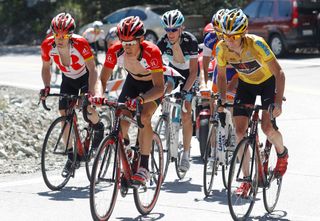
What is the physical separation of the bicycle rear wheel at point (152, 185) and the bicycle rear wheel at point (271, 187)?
106 cm

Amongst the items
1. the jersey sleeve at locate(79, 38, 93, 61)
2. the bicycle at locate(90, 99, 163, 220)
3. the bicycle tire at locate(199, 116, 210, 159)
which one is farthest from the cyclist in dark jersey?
the bicycle at locate(90, 99, 163, 220)

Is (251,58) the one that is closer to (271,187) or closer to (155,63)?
(155,63)

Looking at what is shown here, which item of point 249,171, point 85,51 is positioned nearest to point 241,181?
point 249,171

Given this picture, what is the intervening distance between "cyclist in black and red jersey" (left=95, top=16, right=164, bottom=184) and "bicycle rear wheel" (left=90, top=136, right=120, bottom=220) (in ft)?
0.97

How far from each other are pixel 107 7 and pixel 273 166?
27440mm

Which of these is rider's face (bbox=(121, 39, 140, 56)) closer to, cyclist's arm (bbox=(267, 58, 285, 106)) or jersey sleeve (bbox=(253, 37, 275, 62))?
jersey sleeve (bbox=(253, 37, 275, 62))

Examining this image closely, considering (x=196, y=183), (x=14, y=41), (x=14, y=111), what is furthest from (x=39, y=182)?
(x=14, y=41)

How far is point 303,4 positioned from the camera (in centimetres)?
2544

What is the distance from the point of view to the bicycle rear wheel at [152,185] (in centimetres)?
836

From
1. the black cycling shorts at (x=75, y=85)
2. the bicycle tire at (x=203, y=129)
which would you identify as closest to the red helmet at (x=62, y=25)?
the black cycling shorts at (x=75, y=85)

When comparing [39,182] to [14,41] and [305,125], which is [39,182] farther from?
[14,41]

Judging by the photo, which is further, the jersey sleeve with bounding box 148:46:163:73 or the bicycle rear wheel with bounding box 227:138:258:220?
the jersey sleeve with bounding box 148:46:163:73

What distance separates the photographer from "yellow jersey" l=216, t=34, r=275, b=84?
26.6 ft

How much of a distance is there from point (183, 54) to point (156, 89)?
218 cm
